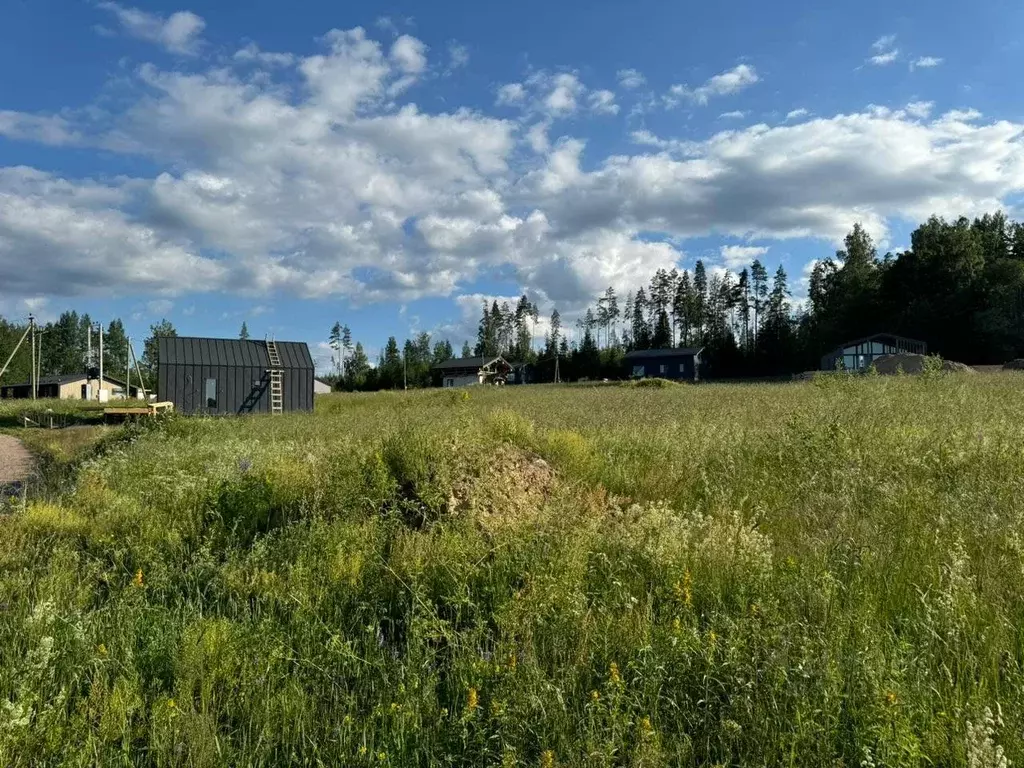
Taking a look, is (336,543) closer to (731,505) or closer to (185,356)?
(731,505)

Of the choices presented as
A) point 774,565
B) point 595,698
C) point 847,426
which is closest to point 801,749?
point 595,698

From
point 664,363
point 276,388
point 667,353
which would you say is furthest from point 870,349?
point 276,388

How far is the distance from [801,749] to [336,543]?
3740mm

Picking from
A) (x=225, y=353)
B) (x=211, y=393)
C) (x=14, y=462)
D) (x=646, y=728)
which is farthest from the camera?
(x=225, y=353)

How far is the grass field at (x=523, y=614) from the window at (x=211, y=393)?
27307 mm

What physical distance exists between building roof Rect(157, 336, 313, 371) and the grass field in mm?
27828

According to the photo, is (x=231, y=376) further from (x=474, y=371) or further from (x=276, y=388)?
(x=474, y=371)

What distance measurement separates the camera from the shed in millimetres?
89062

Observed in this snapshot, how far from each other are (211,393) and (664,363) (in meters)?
65.4

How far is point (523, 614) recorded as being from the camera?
385 cm

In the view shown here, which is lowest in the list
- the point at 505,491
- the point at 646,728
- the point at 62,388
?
the point at 646,728

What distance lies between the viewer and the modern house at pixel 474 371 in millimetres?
89000

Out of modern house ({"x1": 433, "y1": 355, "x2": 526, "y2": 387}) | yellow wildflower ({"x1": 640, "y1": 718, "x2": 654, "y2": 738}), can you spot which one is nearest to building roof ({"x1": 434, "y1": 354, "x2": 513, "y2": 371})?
modern house ({"x1": 433, "y1": 355, "x2": 526, "y2": 387})

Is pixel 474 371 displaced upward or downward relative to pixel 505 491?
upward
